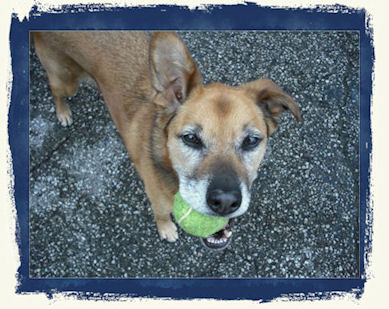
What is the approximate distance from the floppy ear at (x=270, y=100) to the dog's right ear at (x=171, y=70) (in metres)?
0.49

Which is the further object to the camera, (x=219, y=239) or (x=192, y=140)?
(x=219, y=239)

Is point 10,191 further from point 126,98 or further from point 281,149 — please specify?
point 281,149

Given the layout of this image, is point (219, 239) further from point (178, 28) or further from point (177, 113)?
point (178, 28)

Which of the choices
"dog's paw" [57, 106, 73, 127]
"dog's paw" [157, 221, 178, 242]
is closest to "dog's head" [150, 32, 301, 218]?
"dog's paw" [157, 221, 178, 242]

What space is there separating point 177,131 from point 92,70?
54.1 inches

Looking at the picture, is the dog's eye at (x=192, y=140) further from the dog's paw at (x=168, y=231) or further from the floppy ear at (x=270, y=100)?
the dog's paw at (x=168, y=231)

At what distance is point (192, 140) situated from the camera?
260 centimetres

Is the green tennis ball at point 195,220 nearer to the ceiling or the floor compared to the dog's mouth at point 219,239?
nearer to the ceiling

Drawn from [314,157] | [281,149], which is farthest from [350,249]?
[281,149]

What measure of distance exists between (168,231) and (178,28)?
2.24 metres

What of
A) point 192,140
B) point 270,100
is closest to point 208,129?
point 192,140

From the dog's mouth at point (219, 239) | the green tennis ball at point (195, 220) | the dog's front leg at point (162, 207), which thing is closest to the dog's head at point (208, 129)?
the green tennis ball at point (195, 220)

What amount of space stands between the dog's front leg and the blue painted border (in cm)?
59

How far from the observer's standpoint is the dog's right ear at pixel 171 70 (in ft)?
8.02
